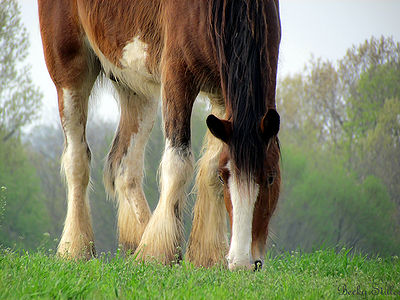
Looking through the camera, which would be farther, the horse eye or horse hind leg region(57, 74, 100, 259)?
horse hind leg region(57, 74, 100, 259)

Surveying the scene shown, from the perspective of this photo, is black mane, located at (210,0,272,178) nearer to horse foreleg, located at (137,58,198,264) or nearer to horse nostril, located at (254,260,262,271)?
horse foreleg, located at (137,58,198,264)

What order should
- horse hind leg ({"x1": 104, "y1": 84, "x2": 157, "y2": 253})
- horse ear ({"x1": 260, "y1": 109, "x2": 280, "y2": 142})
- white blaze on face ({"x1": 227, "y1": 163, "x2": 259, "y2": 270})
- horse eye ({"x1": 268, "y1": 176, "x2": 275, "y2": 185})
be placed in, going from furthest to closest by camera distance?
horse hind leg ({"x1": 104, "y1": 84, "x2": 157, "y2": 253}), horse eye ({"x1": 268, "y1": 176, "x2": 275, "y2": 185}), horse ear ({"x1": 260, "y1": 109, "x2": 280, "y2": 142}), white blaze on face ({"x1": 227, "y1": 163, "x2": 259, "y2": 270})

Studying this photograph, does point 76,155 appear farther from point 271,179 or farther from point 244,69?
point 271,179

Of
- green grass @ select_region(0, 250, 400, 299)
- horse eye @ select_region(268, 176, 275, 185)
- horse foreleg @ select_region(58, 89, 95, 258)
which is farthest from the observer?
horse foreleg @ select_region(58, 89, 95, 258)

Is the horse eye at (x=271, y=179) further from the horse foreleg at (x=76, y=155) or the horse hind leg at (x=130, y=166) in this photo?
Result: the horse foreleg at (x=76, y=155)

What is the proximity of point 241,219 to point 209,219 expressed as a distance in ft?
4.30

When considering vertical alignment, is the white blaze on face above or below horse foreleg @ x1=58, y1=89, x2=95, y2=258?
below

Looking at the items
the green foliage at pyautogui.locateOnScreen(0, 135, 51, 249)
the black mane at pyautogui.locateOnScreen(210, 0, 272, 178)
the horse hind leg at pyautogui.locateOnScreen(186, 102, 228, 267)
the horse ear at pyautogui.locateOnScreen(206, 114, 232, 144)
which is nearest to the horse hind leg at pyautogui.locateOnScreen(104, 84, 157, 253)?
the horse hind leg at pyautogui.locateOnScreen(186, 102, 228, 267)

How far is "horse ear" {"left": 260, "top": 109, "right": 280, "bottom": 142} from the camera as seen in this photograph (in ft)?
12.1

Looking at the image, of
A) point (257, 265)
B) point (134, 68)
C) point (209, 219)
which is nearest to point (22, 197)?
point (134, 68)

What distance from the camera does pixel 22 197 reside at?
28.5m

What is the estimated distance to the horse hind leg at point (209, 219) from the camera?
15.7 ft

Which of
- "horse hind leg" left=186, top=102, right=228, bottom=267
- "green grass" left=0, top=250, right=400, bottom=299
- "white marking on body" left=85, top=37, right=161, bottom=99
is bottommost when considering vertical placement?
"green grass" left=0, top=250, right=400, bottom=299

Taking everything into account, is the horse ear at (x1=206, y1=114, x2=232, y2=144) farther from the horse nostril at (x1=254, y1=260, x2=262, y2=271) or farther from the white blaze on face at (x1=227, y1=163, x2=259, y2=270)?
the horse nostril at (x1=254, y1=260, x2=262, y2=271)
